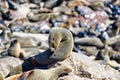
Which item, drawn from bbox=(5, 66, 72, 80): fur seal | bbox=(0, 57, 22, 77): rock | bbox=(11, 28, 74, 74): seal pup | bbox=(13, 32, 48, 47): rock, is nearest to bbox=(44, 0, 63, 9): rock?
bbox=(13, 32, 48, 47): rock

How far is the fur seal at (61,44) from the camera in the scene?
33.1ft

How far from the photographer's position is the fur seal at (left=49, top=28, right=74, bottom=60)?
10094 millimetres

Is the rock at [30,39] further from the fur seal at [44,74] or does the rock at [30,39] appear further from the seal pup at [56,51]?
the fur seal at [44,74]

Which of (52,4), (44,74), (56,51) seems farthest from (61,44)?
(52,4)

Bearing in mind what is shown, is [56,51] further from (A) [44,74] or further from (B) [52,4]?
(B) [52,4]

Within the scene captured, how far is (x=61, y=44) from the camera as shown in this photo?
33.6 ft

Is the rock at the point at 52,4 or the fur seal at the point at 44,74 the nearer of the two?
the fur seal at the point at 44,74

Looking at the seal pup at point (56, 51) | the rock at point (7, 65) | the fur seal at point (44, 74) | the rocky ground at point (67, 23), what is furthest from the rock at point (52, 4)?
the fur seal at point (44, 74)

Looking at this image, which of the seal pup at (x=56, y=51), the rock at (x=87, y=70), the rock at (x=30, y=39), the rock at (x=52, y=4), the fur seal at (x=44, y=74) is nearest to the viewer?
the fur seal at (x=44, y=74)

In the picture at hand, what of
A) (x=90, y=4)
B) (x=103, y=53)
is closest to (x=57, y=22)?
(x=90, y=4)

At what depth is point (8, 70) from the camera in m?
11.1

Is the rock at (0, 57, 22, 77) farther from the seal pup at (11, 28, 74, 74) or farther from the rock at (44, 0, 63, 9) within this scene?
the rock at (44, 0, 63, 9)

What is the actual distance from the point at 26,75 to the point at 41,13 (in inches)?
892

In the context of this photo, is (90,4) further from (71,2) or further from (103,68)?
(103,68)
